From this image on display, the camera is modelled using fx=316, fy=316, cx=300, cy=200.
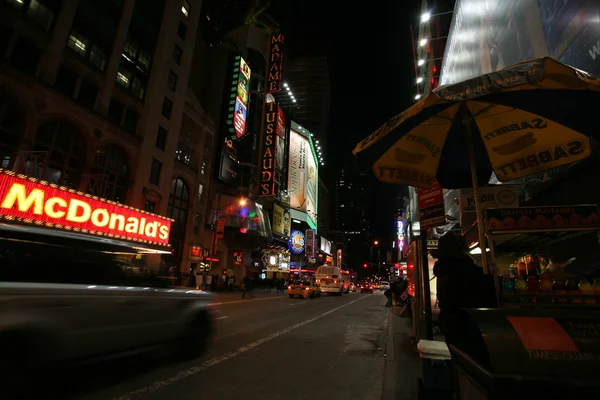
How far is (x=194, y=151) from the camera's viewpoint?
3678 centimetres

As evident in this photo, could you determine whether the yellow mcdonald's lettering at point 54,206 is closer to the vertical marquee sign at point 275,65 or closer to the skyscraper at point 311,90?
the vertical marquee sign at point 275,65

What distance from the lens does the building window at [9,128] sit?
1830 centimetres

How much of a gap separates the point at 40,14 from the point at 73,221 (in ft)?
57.2

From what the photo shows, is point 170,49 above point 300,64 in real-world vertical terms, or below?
below

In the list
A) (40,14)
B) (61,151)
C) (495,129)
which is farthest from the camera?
(61,151)

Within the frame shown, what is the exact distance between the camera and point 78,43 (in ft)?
76.2

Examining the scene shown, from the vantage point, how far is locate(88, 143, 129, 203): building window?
2408 cm

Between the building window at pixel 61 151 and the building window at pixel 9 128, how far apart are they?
1.01m

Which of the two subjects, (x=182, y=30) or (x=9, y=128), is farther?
(x=182, y=30)

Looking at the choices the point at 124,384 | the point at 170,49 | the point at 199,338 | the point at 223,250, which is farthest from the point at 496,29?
the point at 223,250

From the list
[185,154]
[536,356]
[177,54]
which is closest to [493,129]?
[536,356]

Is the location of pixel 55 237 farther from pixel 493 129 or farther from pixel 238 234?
pixel 238 234

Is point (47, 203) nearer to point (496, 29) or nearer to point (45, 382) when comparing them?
point (45, 382)

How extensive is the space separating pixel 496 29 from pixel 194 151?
32292 millimetres
